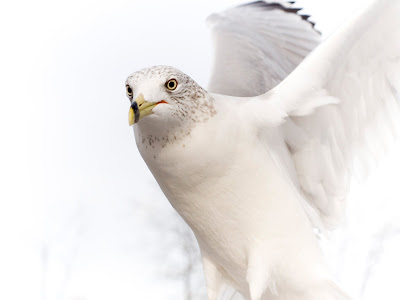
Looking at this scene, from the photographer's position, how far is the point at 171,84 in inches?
51.8

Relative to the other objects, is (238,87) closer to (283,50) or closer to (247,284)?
(283,50)

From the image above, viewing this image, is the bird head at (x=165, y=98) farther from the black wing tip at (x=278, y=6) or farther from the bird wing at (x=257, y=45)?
the black wing tip at (x=278, y=6)

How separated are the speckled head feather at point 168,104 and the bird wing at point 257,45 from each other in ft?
1.89

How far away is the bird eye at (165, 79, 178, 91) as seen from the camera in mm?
1308

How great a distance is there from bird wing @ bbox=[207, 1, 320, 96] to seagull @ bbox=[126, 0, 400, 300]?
405 millimetres

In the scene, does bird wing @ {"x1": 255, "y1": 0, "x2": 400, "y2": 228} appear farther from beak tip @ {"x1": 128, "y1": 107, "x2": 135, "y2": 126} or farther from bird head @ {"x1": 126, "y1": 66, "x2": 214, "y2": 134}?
beak tip @ {"x1": 128, "y1": 107, "x2": 135, "y2": 126}

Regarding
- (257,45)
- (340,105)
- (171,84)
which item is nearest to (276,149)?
(340,105)

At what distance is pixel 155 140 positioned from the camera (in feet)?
4.45

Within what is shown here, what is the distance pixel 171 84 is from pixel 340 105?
1.52 feet

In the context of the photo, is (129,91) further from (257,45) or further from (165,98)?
(257,45)

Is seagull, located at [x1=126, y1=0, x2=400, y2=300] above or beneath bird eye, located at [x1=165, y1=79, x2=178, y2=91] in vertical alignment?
beneath

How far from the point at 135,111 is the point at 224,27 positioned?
98 cm

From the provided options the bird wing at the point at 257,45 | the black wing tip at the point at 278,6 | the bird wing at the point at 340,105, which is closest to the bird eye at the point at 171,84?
the bird wing at the point at 340,105

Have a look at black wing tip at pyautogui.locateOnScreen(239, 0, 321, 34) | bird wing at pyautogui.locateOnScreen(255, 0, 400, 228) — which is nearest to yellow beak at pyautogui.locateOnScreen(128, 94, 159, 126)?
bird wing at pyautogui.locateOnScreen(255, 0, 400, 228)
